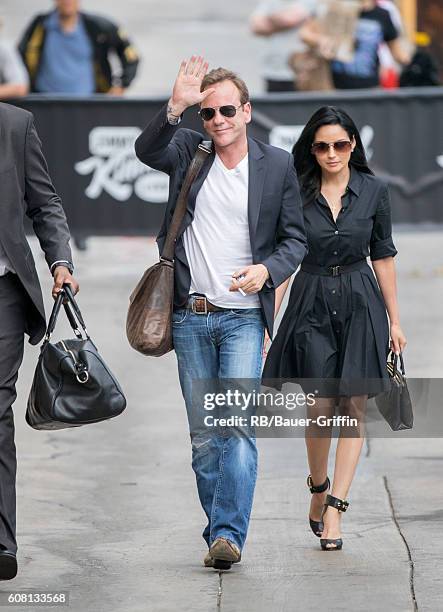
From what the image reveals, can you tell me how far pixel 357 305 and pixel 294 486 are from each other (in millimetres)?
1367

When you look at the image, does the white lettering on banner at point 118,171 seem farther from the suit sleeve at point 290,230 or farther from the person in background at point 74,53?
the suit sleeve at point 290,230

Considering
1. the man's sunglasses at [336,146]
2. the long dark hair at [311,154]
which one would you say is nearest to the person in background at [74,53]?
the long dark hair at [311,154]

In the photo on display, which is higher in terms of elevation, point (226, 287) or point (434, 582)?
point (226, 287)

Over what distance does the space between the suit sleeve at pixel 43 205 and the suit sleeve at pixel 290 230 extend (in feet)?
2.55

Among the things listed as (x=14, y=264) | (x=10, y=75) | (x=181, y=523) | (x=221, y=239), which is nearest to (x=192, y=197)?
(x=221, y=239)

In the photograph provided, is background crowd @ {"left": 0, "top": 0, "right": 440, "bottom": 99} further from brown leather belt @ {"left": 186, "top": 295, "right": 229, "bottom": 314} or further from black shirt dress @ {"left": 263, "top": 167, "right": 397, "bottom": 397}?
brown leather belt @ {"left": 186, "top": 295, "right": 229, "bottom": 314}

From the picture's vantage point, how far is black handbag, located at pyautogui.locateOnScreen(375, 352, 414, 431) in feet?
22.6

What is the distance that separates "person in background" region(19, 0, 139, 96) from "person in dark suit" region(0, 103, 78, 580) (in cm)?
931

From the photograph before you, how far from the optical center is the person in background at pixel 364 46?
1545 cm

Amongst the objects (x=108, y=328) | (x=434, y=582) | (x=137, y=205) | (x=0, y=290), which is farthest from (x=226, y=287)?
(x=137, y=205)

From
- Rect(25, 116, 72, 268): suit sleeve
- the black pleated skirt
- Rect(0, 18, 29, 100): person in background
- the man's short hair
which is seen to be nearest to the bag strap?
the man's short hair

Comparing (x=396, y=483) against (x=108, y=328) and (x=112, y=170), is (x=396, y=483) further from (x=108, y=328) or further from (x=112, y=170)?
(x=112, y=170)

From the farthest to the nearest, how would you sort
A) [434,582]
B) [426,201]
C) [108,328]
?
[426,201], [108,328], [434,582]

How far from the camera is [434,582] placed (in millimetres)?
6176
